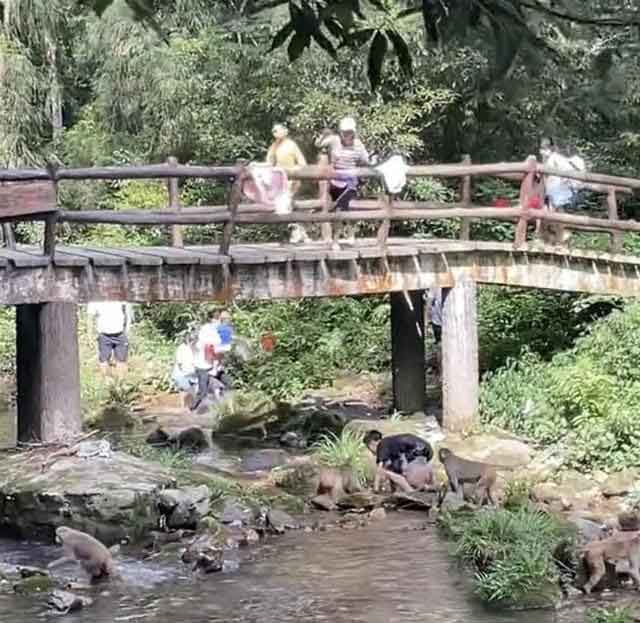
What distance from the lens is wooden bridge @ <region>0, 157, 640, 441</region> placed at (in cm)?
1137

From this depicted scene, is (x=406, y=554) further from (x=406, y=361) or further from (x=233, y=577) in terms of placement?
(x=406, y=361)

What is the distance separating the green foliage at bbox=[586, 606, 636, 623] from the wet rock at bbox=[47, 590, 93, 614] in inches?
124

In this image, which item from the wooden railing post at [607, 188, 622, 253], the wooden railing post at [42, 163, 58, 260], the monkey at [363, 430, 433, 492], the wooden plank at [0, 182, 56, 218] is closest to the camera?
the wooden plank at [0, 182, 56, 218]

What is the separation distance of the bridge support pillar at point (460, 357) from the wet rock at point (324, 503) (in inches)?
122

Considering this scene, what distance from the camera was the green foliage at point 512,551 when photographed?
8.37 meters

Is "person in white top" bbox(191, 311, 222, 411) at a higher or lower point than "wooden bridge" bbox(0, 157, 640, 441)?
lower

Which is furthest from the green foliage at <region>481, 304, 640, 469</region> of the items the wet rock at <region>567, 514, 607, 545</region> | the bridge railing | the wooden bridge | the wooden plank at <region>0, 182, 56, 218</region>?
the wooden plank at <region>0, 182, 56, 218</region>

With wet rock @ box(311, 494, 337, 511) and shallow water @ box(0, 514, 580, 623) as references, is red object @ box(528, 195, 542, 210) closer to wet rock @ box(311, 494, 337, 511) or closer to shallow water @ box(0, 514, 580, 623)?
wet rock @ box(311, 494, 337, 511)

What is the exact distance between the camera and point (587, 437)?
12.5 meters

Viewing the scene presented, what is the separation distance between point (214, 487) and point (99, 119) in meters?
14.0

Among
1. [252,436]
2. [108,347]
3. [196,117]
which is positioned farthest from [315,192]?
[252,436]

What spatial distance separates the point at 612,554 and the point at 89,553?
3.47m

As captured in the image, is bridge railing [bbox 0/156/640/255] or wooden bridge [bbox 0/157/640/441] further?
wooden bridge [bbox 0/157/640/441]

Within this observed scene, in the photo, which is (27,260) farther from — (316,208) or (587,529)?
(587,529)
